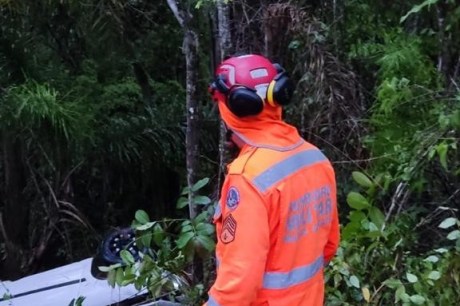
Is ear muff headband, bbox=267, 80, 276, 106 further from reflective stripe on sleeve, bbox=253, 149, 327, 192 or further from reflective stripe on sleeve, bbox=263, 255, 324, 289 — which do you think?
reflective stripe on sleeve, bbox=263, 255, 324, 289

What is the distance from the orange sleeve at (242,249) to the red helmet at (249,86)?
230 millimetres

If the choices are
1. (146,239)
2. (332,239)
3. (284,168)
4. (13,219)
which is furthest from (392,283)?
(13,219)

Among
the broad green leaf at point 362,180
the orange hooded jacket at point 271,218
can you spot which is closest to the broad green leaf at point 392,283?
the broad green leaf at point 362,180

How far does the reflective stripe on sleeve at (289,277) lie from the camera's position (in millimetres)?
2748

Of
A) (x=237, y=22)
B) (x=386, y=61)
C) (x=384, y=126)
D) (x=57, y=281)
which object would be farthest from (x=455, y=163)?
(x=57, y=281)

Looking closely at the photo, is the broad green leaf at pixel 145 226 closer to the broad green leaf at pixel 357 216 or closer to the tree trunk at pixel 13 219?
the broad green leaf at pixel 357 216

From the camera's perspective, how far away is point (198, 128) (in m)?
4.55

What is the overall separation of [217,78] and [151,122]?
4.02 m

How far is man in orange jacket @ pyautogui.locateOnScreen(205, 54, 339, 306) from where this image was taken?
2592mm

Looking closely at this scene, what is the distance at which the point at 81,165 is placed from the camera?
6891 mm

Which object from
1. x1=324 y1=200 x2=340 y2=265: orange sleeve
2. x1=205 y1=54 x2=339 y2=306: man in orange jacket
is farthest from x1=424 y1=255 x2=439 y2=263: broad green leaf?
x1=205 y1=54 x2=339 y2=306: man in orange jacket

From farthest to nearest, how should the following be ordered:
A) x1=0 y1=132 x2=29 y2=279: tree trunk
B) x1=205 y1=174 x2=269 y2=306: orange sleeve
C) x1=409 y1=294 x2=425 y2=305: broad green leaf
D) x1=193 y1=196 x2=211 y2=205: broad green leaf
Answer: x1=0 y1=132 x2=29 y2=279: tree trunk, x1=193 y1=196 x2=211 y2=205: broad green leaf, x1=409 y1=294 x2=425 y2=305: broad green leaf, x1=205 y1=174 x2=269 y2=306: orange sleeve

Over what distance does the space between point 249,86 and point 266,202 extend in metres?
0.38

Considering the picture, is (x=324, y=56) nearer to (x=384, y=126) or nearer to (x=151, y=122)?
(x=384, y=126)
